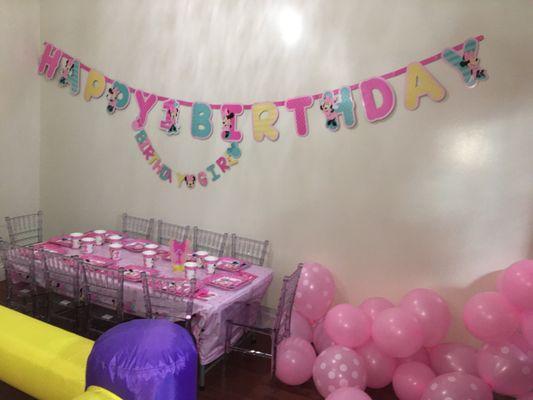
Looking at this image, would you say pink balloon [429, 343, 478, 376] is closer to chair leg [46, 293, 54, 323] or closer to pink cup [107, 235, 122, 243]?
pink cup [107, 235, 122, 243]

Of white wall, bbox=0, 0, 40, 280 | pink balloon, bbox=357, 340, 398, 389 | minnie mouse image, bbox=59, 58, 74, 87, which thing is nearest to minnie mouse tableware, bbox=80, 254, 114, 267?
white wall, bbox=0, 0, 40, 280

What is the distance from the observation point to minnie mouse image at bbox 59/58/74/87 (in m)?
4.30

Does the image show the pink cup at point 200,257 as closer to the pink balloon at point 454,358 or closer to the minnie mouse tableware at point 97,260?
the minnie mouse tableware at point 97,260

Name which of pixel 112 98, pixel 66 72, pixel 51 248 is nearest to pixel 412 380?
pixel 51 248

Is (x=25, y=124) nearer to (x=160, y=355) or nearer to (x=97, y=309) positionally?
(x=97, y=309)

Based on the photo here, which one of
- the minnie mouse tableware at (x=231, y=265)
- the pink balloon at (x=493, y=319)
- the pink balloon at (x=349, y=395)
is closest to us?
the pink balloon at (x=349, y=395)

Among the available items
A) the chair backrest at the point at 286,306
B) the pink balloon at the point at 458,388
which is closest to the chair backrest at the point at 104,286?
the chair backrest at the point at 286,306

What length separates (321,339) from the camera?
3084 mm

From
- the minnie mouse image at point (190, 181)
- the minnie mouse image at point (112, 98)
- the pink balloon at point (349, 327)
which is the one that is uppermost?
the minnie mouse image at point (112, 98)

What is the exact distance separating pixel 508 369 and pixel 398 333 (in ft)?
1.91

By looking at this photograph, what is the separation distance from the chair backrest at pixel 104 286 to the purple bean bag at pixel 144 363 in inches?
46.2

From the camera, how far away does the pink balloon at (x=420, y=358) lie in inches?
112

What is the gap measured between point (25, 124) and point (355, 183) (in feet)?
10.9

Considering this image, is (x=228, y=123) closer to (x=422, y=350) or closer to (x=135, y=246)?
(x=135, y=246)
